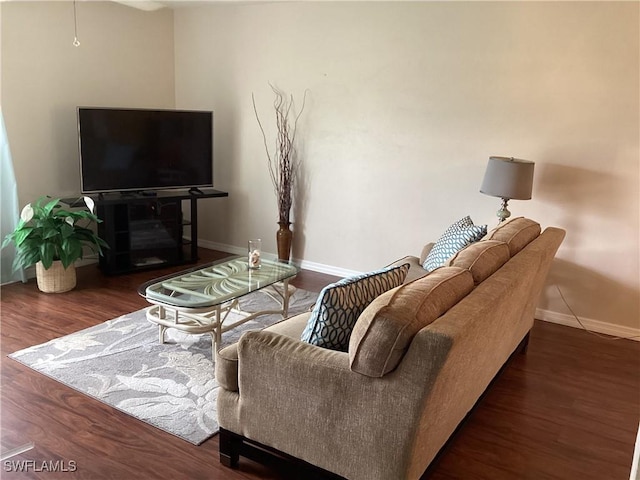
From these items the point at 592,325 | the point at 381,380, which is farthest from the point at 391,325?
the point at 592,325

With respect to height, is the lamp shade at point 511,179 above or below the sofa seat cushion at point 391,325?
above

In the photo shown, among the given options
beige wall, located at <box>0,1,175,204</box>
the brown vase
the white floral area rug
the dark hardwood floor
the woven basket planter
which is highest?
beige wall, located at <box>0,1,175,204</box>

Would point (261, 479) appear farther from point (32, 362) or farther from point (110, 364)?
point (32, 362)

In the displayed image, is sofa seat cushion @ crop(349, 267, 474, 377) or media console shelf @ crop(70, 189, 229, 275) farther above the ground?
sofa seat cushion @ crop(349, 267, 474, 377)

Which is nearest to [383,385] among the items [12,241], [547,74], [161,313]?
[161,313]

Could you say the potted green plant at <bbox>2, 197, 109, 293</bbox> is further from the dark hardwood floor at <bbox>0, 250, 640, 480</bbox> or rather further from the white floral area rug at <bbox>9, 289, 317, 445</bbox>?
the white floral area rug at <bbox>9, 289, 317, 445</bbox>

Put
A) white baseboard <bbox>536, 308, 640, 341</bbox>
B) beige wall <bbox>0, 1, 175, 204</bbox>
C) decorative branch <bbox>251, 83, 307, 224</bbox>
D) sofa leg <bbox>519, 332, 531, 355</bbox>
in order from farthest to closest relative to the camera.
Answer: decorative branch <bbox>251, 83, 307, 224</bbox> → beige wall <bbox>0, 1, 175, 204</bbox> → white baseboard <bbox>536, 308, 640, 341</bbox> → sofa leg <bbox>519, 332, 531, 355</bbox>

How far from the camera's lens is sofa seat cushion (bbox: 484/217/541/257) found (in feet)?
9.18

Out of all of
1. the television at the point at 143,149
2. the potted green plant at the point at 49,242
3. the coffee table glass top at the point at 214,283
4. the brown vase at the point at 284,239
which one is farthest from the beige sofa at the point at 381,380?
the television at the point at 143,149

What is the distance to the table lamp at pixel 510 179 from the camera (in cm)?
367

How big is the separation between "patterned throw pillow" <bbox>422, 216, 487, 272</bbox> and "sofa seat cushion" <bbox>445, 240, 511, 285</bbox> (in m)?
0.65

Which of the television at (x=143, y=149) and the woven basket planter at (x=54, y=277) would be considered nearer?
the woven basket planter at (x=54, y=277)

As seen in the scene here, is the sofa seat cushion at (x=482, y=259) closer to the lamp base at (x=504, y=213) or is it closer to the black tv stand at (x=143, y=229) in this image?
the lamp base at (x=504, y=213)

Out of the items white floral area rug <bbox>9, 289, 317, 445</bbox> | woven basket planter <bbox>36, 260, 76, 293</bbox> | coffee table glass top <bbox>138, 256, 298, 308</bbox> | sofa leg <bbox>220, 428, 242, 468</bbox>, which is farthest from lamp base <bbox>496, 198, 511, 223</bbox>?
woven basket planter <bbox>36, 260, 76, 293</bbox>
